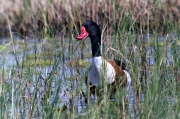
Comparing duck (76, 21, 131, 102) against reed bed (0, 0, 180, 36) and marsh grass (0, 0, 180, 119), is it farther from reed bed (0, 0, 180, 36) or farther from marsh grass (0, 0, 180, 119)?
reed bed (0, 0, 180, 36)

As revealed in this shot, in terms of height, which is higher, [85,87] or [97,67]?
[97,67]

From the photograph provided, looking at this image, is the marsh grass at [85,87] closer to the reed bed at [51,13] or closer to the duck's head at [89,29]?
the duck's head at [89,29]

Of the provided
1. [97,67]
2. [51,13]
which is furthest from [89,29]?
[51,13]

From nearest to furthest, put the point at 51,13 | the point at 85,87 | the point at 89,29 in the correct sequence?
the point at 85,87 < the point at 89,29 < the point at 51,13

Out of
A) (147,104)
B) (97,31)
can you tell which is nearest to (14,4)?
(97,31)

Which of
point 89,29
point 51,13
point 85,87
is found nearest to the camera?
point 85,87

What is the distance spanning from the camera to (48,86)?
504 cm

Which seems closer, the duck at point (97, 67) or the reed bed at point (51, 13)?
the duck at point (97, 67)

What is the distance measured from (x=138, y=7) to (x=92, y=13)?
0.78 meters

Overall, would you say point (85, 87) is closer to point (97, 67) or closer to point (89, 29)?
point (97, 67)

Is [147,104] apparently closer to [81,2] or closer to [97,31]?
[97,31]

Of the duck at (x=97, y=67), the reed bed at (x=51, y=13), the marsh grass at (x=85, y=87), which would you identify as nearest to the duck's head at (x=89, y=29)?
the duck at (x=97, y=67)

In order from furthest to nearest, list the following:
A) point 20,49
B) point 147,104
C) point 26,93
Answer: point 20,49 → point 26,93 → point 147,104

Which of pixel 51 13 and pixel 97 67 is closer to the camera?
pixel 97 67
